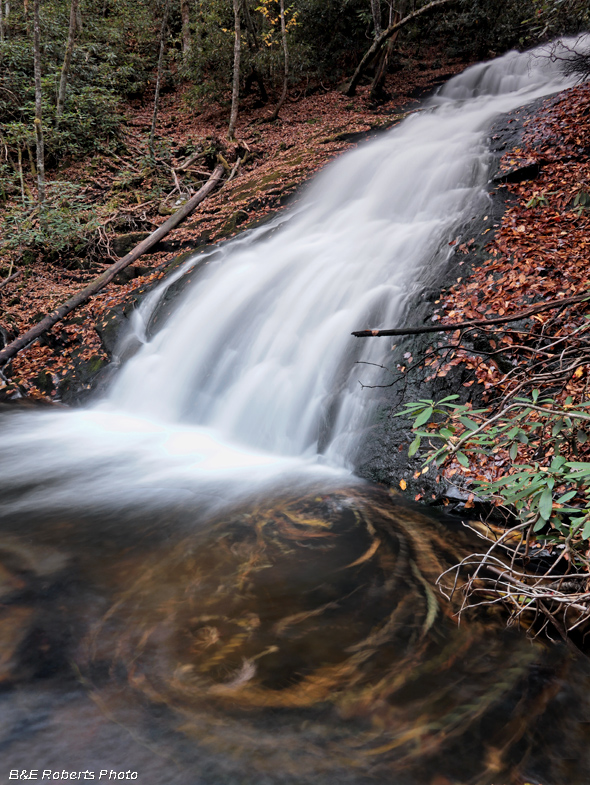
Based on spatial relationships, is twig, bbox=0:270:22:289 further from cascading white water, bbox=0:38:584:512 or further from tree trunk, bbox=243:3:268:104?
tree trunk, bbox=243:3:268:104

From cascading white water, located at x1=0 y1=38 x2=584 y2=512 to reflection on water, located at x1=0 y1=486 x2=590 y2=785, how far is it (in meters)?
1.47

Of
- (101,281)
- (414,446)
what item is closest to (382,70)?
(101,281)

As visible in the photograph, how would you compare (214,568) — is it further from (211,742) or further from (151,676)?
(211,742)

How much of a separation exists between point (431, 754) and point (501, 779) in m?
0.28

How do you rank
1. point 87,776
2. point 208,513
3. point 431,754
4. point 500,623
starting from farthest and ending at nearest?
point 208,513 → point 500,623 → point 431,754 → point 87,776

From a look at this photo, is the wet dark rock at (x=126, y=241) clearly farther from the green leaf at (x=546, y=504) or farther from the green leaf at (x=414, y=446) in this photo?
the green leaf at (x=546, y=504)

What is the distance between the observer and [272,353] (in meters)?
6.61

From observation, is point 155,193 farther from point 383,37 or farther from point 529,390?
point 529,390

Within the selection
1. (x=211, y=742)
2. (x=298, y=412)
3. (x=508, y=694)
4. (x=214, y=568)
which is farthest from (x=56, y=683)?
(x=298, y=412)

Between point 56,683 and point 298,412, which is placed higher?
point 56,683

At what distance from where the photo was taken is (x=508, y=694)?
2.27 meters

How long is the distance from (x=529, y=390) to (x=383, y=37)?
44.5 ft

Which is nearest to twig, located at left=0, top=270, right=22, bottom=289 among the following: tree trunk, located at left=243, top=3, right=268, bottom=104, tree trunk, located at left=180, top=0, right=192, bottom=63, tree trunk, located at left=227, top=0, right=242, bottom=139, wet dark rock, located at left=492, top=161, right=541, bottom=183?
tree trunk, located at left=227, top=0, right=242, bottom=139

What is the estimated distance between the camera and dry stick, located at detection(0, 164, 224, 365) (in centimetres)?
840
